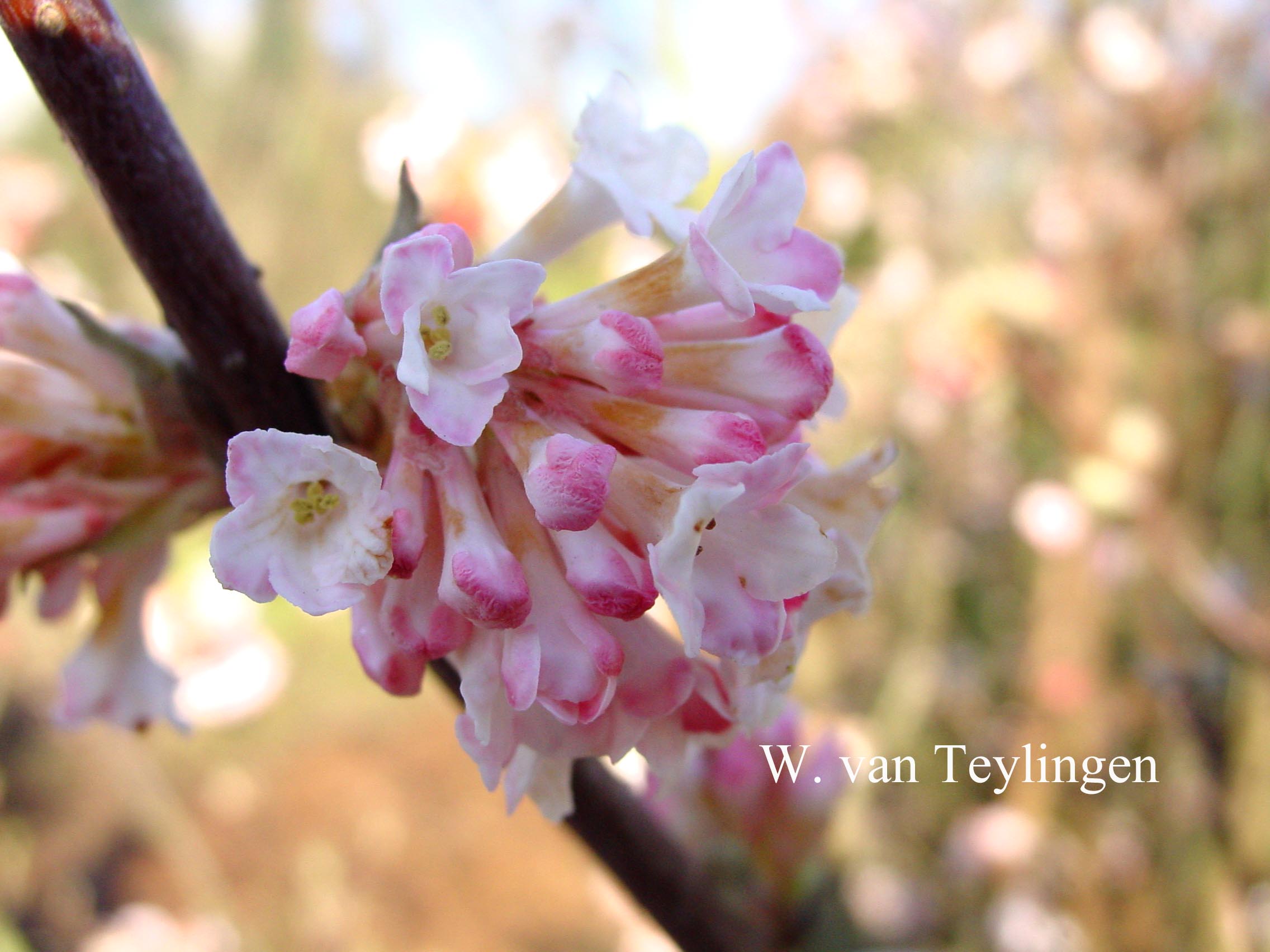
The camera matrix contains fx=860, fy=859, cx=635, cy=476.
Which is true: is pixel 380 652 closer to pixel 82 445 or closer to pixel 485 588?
pixel 485 588

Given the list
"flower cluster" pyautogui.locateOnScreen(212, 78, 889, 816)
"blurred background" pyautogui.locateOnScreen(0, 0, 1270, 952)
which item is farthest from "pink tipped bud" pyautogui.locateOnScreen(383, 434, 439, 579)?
"blurred background" pyautogui.locateOnScreen(0, 0, 1270, 952)

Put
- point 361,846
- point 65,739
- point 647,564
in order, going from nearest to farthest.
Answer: point 647,564
point 361,846
point 65,739

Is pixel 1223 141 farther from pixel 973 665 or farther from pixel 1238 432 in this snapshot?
pixel 973 665

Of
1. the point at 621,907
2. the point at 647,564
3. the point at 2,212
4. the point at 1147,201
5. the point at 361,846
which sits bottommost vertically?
the point at 361,846

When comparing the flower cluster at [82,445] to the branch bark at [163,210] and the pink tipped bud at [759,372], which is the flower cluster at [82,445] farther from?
the pink tipped bud at [759,372]

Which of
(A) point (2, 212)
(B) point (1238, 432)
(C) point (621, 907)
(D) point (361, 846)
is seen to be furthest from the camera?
(D) point (361, 846)

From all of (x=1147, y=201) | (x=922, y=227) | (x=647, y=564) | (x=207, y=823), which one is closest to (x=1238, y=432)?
(x=1147, y=201)
